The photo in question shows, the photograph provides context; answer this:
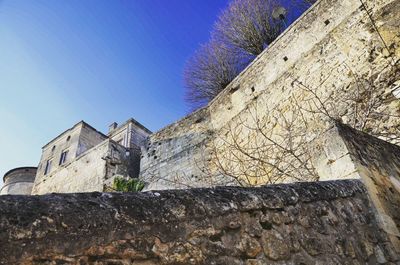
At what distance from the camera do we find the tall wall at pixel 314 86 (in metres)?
6.13

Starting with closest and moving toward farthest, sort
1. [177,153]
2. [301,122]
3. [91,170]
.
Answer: [301,122] → [177,153] → [91,170]

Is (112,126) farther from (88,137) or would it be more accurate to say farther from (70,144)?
(70,144)

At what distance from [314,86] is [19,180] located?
73.2 feet

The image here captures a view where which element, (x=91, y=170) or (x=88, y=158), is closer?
(x=91, y=170)

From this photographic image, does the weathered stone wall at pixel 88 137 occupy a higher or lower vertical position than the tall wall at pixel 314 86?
higher

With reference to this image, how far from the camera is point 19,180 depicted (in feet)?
75.0

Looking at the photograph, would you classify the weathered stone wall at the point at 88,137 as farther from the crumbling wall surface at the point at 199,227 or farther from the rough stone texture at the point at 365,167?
the crumbling wall surface at the point at 199,227

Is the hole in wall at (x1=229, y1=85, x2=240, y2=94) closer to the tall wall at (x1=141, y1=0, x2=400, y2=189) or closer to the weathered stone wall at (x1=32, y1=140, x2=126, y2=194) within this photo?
the tall wall at (x1=141, y1=0, x2=400, y2=189)

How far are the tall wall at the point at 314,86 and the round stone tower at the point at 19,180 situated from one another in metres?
15.7

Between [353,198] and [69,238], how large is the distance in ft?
7.38

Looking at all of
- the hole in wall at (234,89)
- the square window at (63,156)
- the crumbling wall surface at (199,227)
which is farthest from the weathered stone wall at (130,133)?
the crumbling wall surface at (199,227)

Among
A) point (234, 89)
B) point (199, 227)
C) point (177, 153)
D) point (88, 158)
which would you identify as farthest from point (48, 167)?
point (199, 227)

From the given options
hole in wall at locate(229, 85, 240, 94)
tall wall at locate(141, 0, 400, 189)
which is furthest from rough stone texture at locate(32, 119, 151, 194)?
hole in wall at locate(229, 85, 240, 94)

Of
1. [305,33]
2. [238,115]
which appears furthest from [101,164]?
[305,33]
